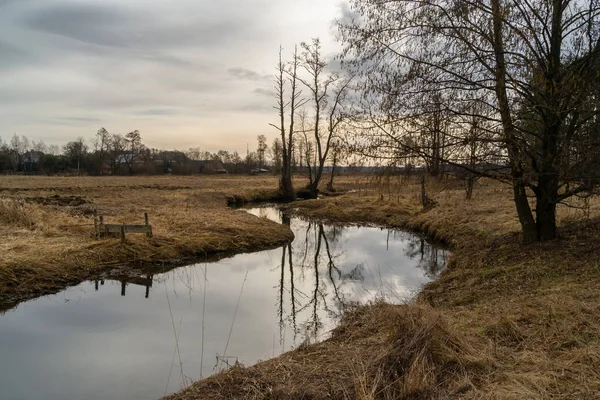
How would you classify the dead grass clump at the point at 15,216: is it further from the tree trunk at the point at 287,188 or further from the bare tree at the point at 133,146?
the bare tree at the point at 133,146

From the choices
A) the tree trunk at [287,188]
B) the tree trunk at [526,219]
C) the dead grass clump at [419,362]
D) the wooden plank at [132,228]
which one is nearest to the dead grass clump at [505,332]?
the dead grass clump at [419,362]

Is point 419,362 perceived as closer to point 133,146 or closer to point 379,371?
point 379,371

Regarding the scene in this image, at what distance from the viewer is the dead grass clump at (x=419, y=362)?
12.4 ft

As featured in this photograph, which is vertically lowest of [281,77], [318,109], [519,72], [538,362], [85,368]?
[85,368]

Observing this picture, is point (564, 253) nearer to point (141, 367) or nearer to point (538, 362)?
point (538, 362)

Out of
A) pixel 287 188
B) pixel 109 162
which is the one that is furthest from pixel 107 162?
pixel 287 188

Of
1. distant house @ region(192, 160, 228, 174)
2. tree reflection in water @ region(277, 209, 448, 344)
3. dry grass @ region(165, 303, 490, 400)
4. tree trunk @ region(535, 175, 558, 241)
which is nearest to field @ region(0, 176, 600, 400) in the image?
dry grass @ region(165, 303, 490, 400)

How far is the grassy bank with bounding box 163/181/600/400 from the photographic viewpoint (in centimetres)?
377

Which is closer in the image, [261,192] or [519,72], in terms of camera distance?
[519,72]

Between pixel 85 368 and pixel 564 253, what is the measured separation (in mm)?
8737

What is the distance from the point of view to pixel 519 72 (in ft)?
26.8

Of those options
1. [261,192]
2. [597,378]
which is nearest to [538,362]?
[597,378]

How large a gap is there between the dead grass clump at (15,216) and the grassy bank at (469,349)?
1161cm

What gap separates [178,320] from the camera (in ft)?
26.0
